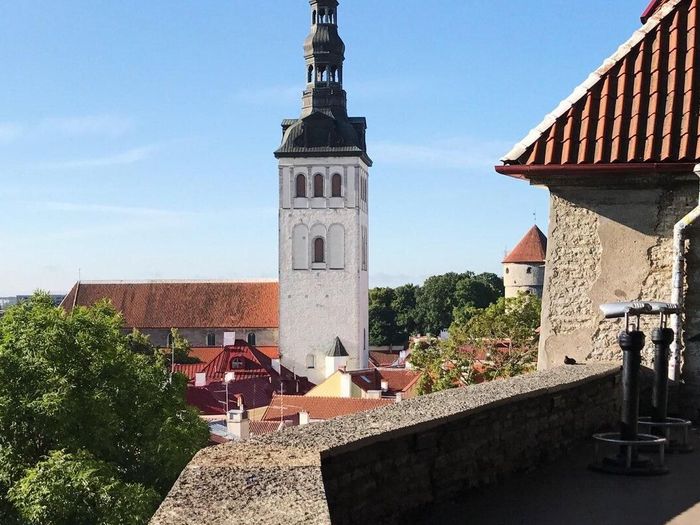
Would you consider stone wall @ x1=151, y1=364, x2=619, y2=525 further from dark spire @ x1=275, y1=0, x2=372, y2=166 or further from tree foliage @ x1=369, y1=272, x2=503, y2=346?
tree foliage @ x1=369, y1=272, x2=503, y2=346

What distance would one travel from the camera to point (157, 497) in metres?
18.1

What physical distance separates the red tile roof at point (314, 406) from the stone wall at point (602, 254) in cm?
3101

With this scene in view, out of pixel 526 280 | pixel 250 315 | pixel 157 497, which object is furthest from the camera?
pixel 526 280

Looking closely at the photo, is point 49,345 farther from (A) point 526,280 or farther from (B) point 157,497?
(A) point 526,280

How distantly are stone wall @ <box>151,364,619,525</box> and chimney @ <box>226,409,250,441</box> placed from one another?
2823 centimetres

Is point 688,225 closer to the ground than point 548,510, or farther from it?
farther from it

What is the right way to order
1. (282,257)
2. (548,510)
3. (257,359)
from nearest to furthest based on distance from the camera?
1. (548,510)
2. (257,359)
3. (282,257)

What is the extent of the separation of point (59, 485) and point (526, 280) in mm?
64523

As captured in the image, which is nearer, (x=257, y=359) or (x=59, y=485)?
(x=59, y=485)

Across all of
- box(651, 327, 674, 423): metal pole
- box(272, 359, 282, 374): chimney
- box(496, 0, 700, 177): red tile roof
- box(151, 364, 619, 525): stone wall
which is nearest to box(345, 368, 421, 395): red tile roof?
box(272, 359, 282, 374): chimney

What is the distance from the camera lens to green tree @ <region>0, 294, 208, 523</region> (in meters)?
17.4

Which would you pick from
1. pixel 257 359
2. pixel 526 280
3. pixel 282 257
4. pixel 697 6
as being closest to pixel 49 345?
pixel 697 6

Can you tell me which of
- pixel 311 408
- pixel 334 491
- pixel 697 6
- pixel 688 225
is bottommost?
pixel 311 408

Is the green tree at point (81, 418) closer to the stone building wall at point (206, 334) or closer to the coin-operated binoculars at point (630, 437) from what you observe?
the coin-operated binoculars at point (630, 437)
